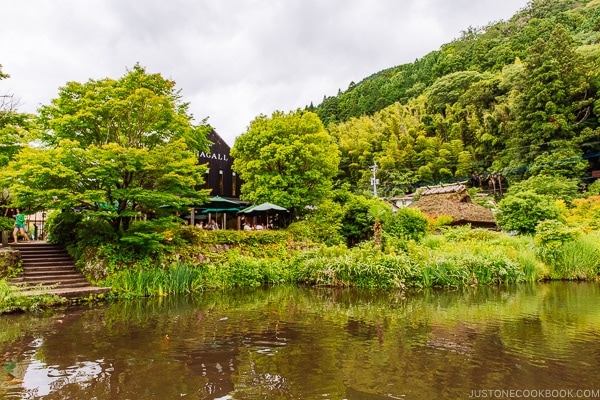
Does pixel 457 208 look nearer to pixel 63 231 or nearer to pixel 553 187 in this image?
pixel 553 187

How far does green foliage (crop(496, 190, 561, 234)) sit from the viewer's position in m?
21.5

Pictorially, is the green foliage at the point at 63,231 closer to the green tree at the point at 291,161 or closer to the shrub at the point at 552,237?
the green tree at the point at 291,161

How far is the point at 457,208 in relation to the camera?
27.8 meters

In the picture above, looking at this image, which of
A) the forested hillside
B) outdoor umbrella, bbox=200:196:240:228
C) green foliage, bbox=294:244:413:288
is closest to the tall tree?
the forested hillside

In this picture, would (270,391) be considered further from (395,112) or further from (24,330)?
(395,112)

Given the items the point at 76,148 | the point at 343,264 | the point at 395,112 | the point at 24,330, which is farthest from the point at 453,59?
the point at 24,330

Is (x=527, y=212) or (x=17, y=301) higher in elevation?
(x=527, y=212)

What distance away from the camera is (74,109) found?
13406 millimetres

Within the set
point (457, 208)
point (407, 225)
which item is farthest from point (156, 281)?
point (457, 208)

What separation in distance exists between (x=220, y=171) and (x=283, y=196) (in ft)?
32.6

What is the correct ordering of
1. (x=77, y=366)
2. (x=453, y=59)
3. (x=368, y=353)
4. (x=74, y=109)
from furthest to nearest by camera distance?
(x=453, y=59) < (x=74, y=109) < (x=368, y=353) < (x=77, y=366)

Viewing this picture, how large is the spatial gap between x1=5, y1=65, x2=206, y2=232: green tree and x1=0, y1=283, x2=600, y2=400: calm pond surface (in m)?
3.48

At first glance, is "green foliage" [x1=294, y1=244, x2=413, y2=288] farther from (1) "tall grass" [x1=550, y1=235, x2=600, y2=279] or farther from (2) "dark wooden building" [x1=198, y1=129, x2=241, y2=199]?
(2) "dark wooden building" [x1=198, y1=129, x2=241, y2=199]

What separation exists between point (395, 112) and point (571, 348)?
1888 inches
